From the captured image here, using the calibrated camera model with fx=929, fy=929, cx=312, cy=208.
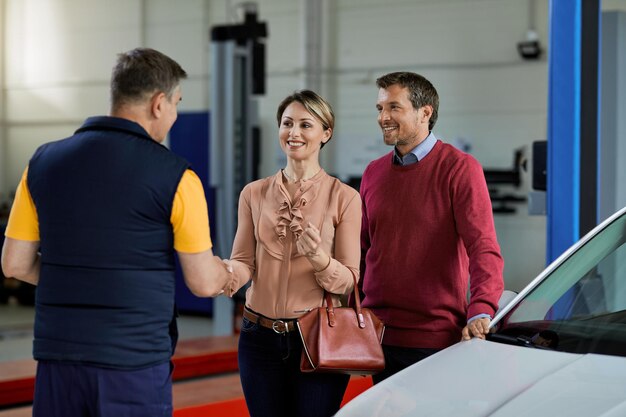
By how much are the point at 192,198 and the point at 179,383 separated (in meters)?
5.11

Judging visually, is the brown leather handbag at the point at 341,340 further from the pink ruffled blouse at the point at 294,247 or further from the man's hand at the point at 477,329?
the man's hand at the point at 477,329

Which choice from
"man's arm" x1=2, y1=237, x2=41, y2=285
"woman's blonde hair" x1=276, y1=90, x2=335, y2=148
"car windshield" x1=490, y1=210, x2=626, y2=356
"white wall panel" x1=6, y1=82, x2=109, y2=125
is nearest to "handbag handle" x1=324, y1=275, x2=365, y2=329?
"car windshield" x1=490, y1=210, x2=626, y2=356

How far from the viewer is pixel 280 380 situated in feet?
8.99

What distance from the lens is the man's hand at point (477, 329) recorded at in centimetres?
274

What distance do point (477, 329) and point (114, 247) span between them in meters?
1.18

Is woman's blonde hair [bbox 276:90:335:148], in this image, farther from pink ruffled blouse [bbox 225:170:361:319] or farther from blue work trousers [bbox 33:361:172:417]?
blue work trousers [bbox 33:361:172:417]

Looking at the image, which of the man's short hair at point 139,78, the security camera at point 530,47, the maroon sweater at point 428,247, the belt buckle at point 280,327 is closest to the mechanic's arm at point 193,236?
the man's short hair at point 139,78

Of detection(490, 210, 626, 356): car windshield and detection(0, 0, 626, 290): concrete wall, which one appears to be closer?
detection(490, 210, 626, 356): car windshield

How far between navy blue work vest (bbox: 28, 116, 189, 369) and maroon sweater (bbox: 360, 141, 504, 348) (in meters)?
1.00

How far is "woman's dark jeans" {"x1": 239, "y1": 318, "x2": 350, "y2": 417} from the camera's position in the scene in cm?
272

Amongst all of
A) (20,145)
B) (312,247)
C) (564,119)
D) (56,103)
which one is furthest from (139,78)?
(56,103)

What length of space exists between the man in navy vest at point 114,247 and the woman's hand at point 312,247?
18.1 inches

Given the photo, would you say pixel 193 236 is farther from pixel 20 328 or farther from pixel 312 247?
pixel 20 328

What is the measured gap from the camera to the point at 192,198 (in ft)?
7.02
